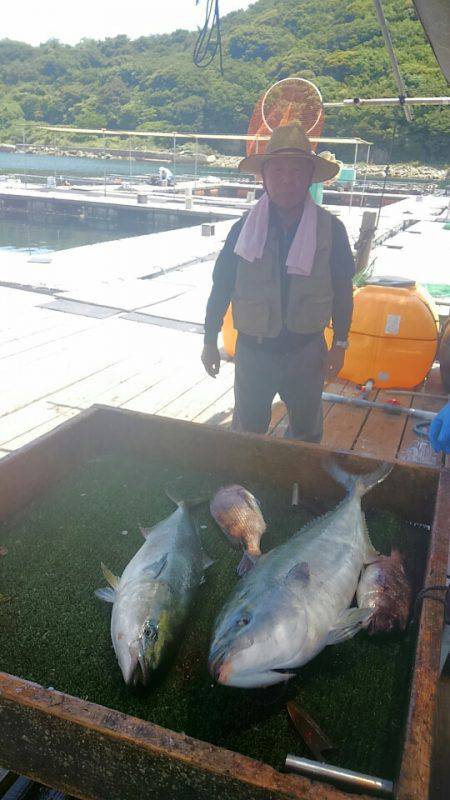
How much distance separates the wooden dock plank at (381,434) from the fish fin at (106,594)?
2.90 metres

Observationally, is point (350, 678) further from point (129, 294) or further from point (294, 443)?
point (129, 294)

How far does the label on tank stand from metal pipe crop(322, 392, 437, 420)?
0.73 metres

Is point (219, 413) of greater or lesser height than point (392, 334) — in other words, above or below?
below

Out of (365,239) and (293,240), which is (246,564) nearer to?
(293,240)

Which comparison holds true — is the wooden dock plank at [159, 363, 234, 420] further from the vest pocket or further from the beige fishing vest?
the beige fishing vest

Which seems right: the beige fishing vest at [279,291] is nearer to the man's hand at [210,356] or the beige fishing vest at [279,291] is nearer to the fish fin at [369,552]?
the man's hand at [210,356]

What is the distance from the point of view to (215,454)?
2.78 meters

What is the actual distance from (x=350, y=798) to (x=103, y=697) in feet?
2.57

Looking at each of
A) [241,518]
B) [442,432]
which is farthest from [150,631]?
[442,432]

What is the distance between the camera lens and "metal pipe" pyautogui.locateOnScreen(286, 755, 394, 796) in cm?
121

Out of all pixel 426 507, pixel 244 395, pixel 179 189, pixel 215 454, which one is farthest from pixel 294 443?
pixel 179 189

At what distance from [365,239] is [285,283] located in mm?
3950

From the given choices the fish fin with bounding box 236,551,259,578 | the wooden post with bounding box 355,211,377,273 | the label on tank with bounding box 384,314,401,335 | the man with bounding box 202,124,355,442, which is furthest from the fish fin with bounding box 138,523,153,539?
the wooden post with bounding box 355,211,377,273

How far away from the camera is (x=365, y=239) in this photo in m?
6.80
